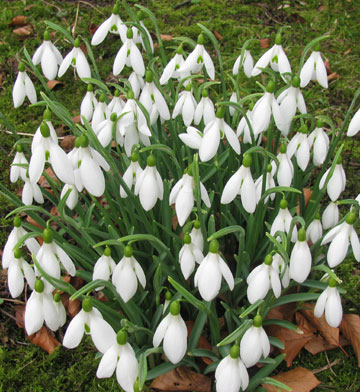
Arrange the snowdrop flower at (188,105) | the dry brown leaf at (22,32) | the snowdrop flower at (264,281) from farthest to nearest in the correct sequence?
the dry brown leaf at (22,32), the snowdrop flower at (188,105), the snowdrop flower at (264,281)

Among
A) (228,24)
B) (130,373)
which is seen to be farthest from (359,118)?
(228,24)

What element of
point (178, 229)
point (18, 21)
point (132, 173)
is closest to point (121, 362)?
point (132, 173)

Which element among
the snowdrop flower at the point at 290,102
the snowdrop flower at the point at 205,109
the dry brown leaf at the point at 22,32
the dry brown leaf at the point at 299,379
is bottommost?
the dry brown leaf at the point at 299,379

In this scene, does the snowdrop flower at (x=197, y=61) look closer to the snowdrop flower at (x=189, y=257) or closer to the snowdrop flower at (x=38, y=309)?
the snowdrop flower at (x=189, y=257)

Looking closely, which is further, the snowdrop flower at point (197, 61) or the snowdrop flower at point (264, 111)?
the snowdrop flower at point (197, 61)

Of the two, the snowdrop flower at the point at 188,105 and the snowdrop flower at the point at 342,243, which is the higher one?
the snowdrop flower at the point at 188,105

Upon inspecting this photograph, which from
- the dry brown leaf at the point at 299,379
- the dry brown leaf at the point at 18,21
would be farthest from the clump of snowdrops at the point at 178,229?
the dry brown leaf at the point at 18,21

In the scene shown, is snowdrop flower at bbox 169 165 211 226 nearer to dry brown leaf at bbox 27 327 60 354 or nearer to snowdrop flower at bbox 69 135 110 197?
snowdrop flower at bbox 69 135 110 197
